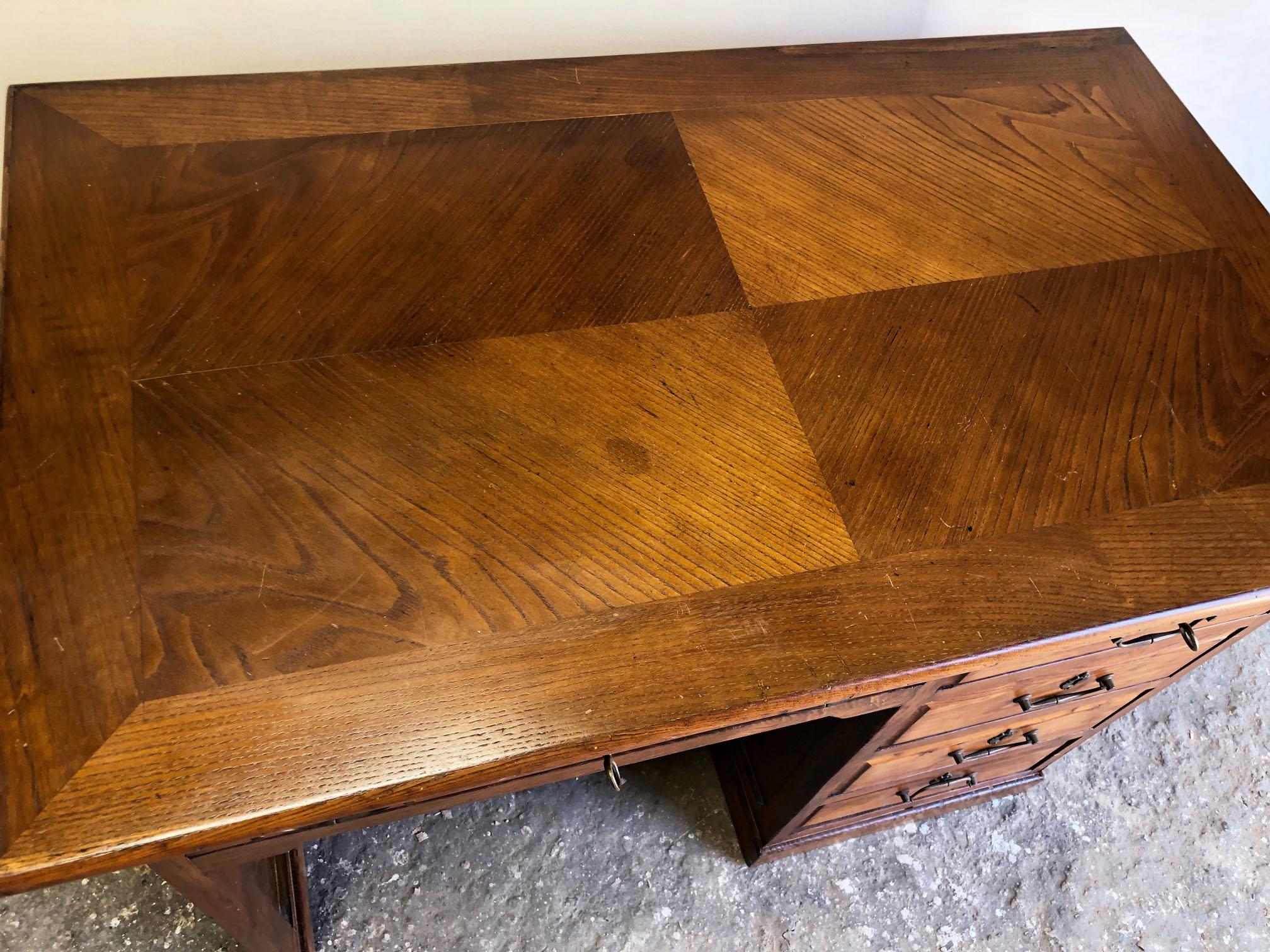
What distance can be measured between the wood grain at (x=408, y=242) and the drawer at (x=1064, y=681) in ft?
1.42

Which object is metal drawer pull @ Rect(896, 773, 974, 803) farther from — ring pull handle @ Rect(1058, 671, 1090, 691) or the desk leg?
the desk leg

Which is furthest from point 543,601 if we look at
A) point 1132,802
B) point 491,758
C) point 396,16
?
point 1132,802

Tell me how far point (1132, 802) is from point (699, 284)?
1.09 meters

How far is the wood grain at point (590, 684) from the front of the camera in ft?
1.87

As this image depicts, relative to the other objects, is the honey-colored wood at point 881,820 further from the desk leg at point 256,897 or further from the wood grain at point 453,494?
the wood grain at point 453,494

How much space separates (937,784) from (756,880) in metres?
0.29

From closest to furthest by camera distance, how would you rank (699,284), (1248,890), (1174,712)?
(699,284) → (1248,890) → (1174,712)

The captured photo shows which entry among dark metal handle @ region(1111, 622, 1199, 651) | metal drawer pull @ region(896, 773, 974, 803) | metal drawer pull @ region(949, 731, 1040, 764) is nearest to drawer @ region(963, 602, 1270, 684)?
dark metal handle @ region(1111, 622, 1199, 651)

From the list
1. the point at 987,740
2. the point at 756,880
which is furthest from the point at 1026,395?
the point at 756,880

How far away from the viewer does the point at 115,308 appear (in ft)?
2.47

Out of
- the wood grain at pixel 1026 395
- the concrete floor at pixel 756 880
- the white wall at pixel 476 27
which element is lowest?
the concrete floor at pixel 756 880

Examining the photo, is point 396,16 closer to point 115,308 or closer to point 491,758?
point 115,308

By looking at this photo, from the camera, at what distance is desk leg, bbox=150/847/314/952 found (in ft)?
2.46

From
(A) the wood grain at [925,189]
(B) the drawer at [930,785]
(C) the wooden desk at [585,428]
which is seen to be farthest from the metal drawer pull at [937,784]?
(A) the wood grain at [925,189]
